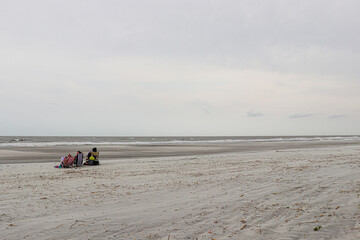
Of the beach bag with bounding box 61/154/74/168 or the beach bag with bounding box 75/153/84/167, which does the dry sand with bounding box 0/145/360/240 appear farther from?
the beach bag with bounding box 75/153/84/167

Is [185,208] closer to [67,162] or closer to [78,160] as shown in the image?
[67,162]

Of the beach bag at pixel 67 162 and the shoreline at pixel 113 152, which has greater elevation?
the beach bag at pixel 67 162

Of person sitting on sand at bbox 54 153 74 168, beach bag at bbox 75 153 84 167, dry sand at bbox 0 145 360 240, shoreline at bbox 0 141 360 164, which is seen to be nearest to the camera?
dry sand at bbox 0 145 360 240

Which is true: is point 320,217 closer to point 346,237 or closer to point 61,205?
point 346,237

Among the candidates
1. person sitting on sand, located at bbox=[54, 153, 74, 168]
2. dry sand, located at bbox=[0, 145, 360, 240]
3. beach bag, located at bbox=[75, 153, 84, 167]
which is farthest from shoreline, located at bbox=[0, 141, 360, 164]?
dry sand, located at bbox=[0, 145, 360, 240]

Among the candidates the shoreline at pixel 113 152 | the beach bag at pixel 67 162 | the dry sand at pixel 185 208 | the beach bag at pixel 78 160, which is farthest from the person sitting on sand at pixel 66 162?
the shoreline at pixel 113 152

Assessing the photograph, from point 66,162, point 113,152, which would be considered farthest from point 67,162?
point 113,152

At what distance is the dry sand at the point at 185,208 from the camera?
4570 mm

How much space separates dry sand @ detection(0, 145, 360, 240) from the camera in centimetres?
457

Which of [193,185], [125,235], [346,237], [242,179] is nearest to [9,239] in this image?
[125,235]

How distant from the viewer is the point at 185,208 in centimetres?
587

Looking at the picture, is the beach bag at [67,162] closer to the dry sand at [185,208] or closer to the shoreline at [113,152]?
the dry sand at [185,208]

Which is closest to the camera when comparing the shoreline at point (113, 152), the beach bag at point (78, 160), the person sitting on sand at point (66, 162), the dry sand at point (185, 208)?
the dry sand at point (185, 208)

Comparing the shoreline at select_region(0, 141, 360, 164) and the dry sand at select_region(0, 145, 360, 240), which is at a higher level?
the dry sand at select_region(0, 145, 360, 240)
